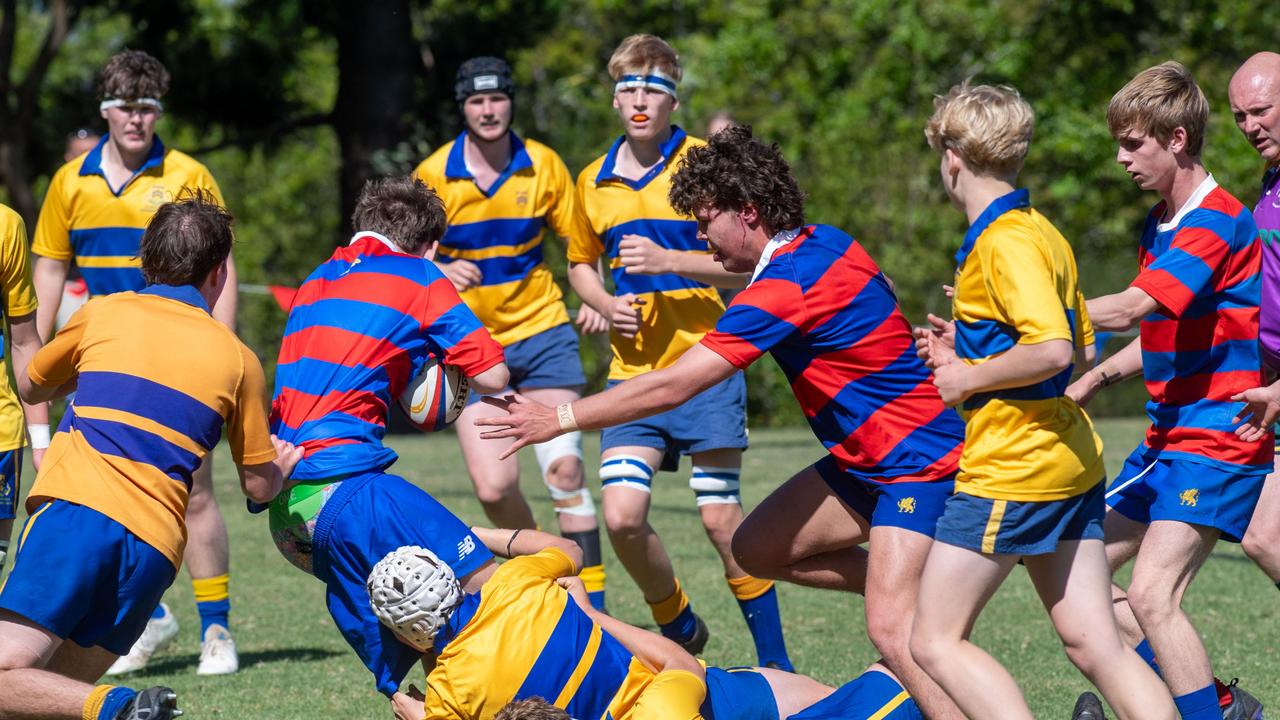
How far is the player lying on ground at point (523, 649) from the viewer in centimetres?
383

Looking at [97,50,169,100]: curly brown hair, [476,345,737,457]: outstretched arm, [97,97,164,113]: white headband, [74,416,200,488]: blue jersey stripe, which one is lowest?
[74,416,200,488]: blue jersey stripe

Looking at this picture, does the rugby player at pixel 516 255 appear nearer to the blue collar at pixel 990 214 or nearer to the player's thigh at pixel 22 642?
the player's thigh at pixel 22 642

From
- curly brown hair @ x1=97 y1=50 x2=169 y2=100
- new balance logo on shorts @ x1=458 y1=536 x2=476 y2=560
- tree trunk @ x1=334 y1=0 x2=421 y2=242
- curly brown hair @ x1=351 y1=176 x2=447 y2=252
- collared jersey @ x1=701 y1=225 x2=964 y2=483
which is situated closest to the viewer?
collared jersey @ x1=701 y1=225 x2=964 y2=483

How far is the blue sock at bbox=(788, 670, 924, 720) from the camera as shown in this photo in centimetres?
446

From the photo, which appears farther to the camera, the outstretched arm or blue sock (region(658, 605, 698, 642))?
blue sock (region(658, 605, 698, 642))

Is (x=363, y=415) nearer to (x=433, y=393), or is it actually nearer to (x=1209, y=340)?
(x=433, y=393)

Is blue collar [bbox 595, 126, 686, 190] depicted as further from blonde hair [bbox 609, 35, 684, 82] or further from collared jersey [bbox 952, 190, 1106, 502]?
collared jersey [bbox 952, 190, 1106, 502]

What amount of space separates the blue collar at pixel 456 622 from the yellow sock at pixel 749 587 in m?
2.20

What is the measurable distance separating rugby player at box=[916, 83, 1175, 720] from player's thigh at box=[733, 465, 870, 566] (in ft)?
2.48

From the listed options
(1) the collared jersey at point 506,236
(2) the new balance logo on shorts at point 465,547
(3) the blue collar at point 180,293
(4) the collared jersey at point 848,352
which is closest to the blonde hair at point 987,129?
(4) the collared jersey at point 848,352

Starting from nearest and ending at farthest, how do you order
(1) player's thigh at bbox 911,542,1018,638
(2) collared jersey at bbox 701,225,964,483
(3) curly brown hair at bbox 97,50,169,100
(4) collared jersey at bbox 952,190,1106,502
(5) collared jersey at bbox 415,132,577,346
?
1. (4) collared jersey at bbox 952,190,1106,502
2. (1) player's thigh at bbox 911,542,1018,638
3. (2) collared jersey at bbox 701,225,964,483
4. (3) curly brown hair at bbox 97,50,169,100
5. (5) collared jersey at bbox 415,132,577,346

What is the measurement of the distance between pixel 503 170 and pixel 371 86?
12927 mm

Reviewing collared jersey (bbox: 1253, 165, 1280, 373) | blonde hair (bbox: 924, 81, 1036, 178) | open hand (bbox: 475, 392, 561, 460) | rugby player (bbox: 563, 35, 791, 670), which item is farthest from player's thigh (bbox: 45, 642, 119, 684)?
collared jersey (bbox: 1253, 165, 1280, 373)

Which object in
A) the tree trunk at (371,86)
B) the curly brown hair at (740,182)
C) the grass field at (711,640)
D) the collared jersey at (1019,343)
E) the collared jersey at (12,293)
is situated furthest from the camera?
the tree trunk at (371,86)
